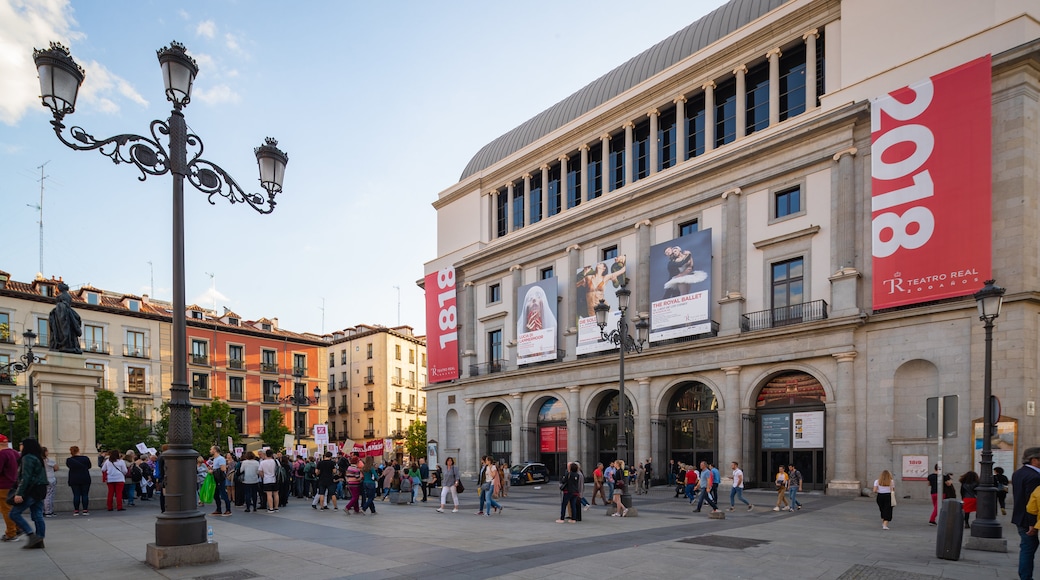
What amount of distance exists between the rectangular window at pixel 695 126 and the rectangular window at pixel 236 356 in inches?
1844

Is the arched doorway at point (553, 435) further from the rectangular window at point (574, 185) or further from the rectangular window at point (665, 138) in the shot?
the rectangular window at point (665, 138)

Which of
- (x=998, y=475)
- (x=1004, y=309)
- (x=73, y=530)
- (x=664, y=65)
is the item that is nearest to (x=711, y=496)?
(x=998, y=475)

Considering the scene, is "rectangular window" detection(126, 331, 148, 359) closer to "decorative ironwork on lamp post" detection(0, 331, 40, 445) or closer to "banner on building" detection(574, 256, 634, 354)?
"decorative ironwork on lamp post" detection(0, 331, 40, 445)

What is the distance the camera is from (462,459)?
45281 mm

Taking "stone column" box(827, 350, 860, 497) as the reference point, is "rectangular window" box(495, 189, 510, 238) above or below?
above

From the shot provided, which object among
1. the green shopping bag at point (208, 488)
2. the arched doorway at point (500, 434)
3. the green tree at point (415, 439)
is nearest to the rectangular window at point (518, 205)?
the arched doorway at point (500, 434)

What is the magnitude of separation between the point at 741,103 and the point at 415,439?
50267mm

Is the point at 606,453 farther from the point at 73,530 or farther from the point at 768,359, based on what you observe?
the point at 73,530

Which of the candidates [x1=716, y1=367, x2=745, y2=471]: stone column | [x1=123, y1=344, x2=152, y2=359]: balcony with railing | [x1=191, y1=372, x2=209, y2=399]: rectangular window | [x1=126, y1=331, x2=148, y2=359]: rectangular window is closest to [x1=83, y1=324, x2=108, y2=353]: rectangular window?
[x1=123, y1=344, x2=152, y2=359]: balcony with railing

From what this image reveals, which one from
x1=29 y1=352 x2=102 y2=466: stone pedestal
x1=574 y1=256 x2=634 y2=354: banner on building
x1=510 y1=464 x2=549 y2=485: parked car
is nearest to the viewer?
x1=29 y1=352 x2=102 y2=466: stone pedestal

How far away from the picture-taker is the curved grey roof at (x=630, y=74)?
33.2 meters

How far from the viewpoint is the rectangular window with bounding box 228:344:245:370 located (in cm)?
6153

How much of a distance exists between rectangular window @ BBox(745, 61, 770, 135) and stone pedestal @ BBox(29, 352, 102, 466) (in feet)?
93.4

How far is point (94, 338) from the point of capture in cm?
5259
